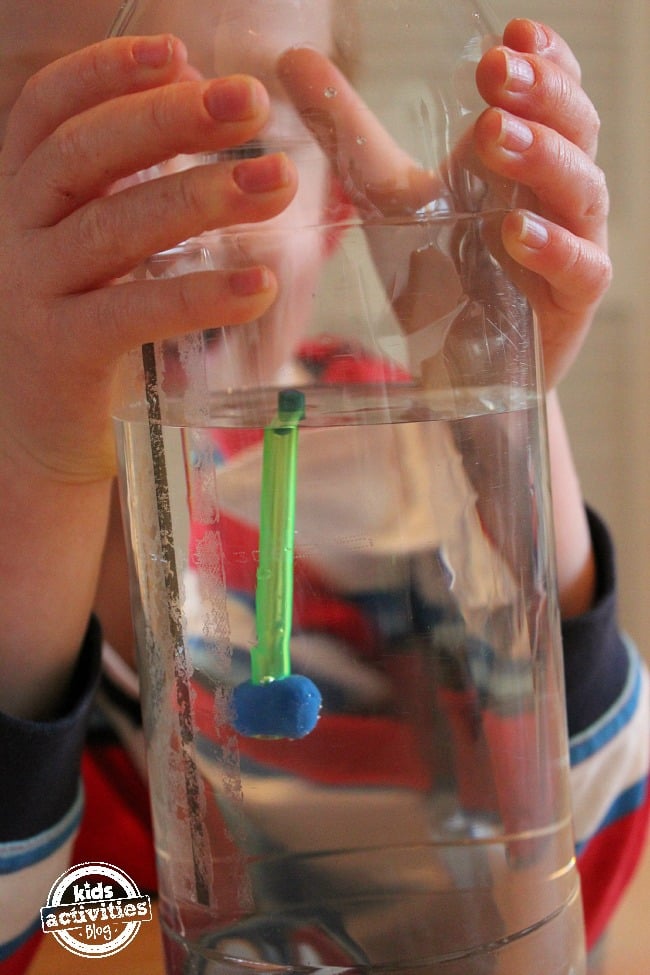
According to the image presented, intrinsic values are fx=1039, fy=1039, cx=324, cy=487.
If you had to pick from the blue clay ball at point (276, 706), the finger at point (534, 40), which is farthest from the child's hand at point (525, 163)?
the blue clay ball at point (276, 706)

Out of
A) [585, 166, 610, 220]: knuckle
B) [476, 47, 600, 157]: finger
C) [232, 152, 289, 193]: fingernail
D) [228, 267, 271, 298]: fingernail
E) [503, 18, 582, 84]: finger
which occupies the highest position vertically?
[503, 18, 582, 84]: finger

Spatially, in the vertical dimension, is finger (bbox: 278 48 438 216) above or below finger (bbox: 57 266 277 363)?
above

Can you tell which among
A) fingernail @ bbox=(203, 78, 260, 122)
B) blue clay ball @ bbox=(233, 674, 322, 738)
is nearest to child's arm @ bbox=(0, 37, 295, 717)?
fingernail @ bbox=(203, 78, 260, 122)

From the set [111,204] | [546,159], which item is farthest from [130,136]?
[546,159]

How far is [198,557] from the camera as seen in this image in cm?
31

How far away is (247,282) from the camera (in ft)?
0.89

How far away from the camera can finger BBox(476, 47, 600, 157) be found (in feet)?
0.97

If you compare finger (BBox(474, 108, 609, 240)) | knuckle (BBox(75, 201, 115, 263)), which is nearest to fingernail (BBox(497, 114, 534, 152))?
finger (BBox(474, 108, 609, 240))

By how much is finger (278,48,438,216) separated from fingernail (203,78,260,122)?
94 millimetres

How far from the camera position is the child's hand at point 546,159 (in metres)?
0.30

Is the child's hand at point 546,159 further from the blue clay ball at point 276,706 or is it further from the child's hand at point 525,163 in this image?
the blue clay ball at point 276,706

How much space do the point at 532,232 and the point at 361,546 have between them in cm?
11

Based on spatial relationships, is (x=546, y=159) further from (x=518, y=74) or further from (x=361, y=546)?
(x=361, y=546)

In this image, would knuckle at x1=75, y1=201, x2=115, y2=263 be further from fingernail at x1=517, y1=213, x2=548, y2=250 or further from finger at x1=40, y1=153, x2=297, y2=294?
fingernail at x1=517, y1=213, x2=548, y2=250
